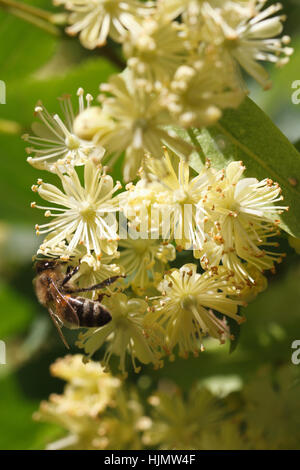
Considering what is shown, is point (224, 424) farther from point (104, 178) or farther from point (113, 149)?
point (113, 149)

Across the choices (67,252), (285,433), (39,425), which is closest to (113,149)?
(67,252)

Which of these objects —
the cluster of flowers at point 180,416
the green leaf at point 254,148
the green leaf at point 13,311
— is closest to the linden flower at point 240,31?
the green leaf at point 254,148

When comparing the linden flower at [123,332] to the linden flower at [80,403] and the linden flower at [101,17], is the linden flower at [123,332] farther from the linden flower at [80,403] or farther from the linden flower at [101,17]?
the linden flower at [101,17]

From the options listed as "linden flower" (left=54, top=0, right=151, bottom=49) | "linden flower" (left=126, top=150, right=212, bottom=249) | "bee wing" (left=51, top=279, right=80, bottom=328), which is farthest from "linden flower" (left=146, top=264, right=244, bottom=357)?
"linden flower" (left=54, top=0, right=151, bottom=49)

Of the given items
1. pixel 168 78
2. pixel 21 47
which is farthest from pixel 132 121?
pixel 21 47
